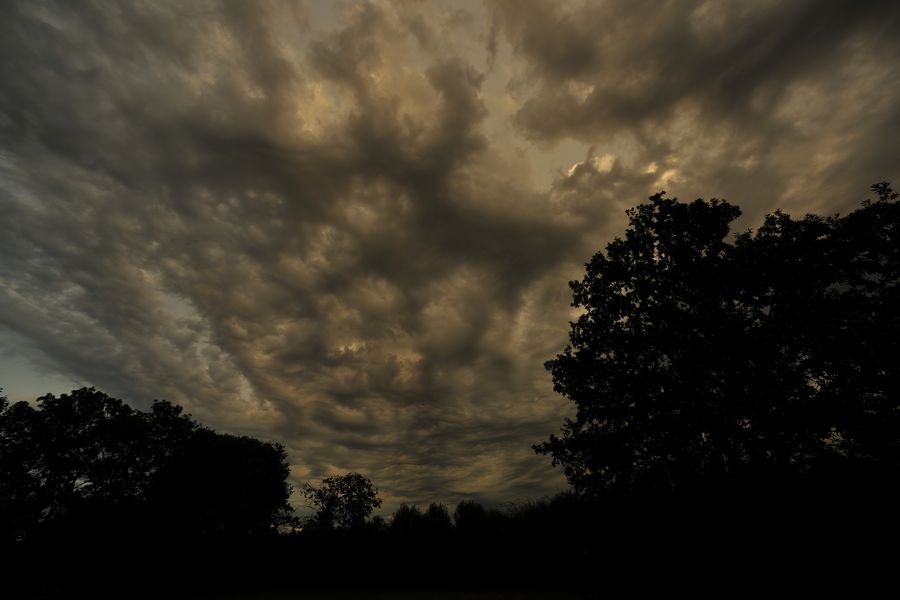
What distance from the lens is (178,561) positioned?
36500 millimetres

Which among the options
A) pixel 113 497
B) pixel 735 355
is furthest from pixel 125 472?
pixel 735 355

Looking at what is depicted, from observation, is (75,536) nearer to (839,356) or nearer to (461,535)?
(461,535)

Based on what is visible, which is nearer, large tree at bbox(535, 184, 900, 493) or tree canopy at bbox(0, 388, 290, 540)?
large tree at bbox(535, 184, 900, 493)

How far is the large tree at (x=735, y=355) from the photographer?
18.2m

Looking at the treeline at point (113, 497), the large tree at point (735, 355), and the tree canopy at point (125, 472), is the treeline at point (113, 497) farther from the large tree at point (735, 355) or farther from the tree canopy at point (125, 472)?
the large tree at point (735, 355)

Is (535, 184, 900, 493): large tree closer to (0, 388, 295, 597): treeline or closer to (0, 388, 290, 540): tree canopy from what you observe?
(0, 388, 295, 597): treeline

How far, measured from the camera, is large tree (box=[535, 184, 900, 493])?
18250 mm

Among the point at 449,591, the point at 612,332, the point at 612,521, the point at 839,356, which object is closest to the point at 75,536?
the point at 449,591

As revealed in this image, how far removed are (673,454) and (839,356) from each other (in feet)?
31.6

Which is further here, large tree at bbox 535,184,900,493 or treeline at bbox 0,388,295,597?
treeline at bbox 0,388,295,597

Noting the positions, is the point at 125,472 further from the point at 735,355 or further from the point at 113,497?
the point at 735,355

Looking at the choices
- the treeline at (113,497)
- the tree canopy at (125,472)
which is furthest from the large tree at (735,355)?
the tree canopy at (125,472)

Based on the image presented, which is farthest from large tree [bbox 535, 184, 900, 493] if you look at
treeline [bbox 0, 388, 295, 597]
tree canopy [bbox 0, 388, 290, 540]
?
tree canopy [bbox 0, 388, 290, 540]

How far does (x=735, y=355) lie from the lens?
19.8m
